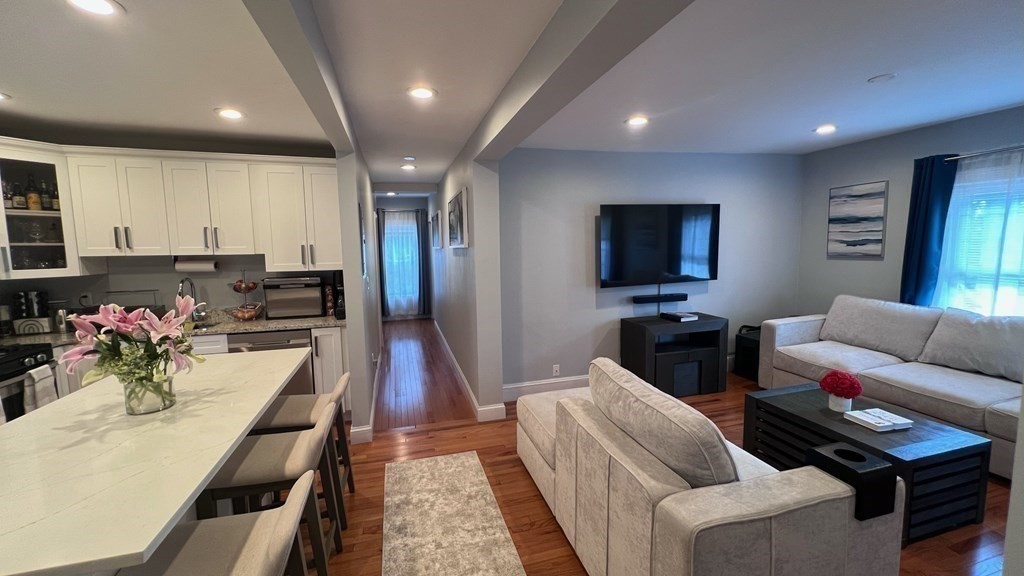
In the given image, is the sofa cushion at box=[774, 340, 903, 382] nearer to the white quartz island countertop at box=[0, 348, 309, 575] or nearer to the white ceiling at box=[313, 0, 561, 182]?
the white ceiling at box=[313, 0, 561, 182]

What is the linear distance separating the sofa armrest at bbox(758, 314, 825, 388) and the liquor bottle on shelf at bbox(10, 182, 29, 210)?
19.7 feet

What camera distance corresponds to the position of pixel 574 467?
6.14ft

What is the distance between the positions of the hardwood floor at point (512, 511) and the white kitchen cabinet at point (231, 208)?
6.34 ft

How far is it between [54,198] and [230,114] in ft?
5.09

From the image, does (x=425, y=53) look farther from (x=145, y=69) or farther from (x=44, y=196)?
(x=44, y=196)

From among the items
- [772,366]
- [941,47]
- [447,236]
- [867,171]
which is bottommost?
[772,366]

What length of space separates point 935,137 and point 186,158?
6.20 m

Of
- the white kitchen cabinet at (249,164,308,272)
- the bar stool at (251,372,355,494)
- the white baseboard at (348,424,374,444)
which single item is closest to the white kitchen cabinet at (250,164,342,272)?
the white kitchen cabinet at (249,164,308,272)

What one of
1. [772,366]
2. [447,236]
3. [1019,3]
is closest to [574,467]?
[1019,3]

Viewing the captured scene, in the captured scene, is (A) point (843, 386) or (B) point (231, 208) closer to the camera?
(A) point (843, 386)

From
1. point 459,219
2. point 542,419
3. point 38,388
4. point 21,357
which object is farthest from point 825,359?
point 21,357

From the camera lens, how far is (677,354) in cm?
379

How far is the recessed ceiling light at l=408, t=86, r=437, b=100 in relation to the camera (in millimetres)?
2268

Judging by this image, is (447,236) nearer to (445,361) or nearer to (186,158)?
(445,361)
